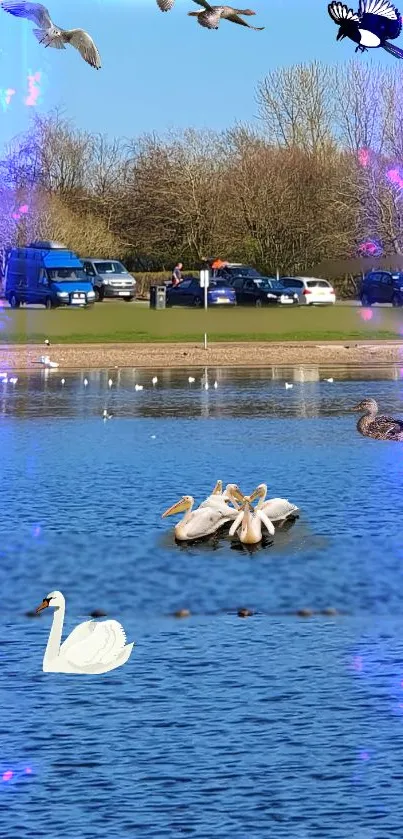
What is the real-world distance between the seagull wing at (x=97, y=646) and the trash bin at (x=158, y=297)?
170 feet

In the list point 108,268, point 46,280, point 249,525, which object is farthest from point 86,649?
point 108,268

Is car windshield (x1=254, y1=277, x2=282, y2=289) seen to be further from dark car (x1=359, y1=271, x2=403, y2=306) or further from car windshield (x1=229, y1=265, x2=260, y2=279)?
car windshield (x1=229, y1=265, x2=260, y2=279)

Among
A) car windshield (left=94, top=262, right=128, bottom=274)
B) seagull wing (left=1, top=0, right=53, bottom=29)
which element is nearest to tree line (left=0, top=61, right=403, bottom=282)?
car windshield (left=94, top=262, right=128, bottom=274)

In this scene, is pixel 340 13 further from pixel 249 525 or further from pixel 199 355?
pixel 199 355

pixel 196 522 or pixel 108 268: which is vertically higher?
pixel 108 268

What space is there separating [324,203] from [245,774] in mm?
74855

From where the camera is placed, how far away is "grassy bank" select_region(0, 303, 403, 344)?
1720 inches

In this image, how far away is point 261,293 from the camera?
218ft

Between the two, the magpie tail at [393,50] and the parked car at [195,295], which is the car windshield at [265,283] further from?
the magpie tail at [393,50]

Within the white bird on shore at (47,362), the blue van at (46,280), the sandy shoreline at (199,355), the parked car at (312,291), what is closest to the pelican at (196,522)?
the white bird on shore at (47,362)

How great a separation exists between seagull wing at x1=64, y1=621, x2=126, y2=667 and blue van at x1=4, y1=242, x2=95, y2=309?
175 feet

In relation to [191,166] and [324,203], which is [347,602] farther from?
[191,166]

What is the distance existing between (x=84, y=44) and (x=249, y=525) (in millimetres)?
9284

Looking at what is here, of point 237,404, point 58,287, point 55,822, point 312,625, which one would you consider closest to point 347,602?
point 312,625
